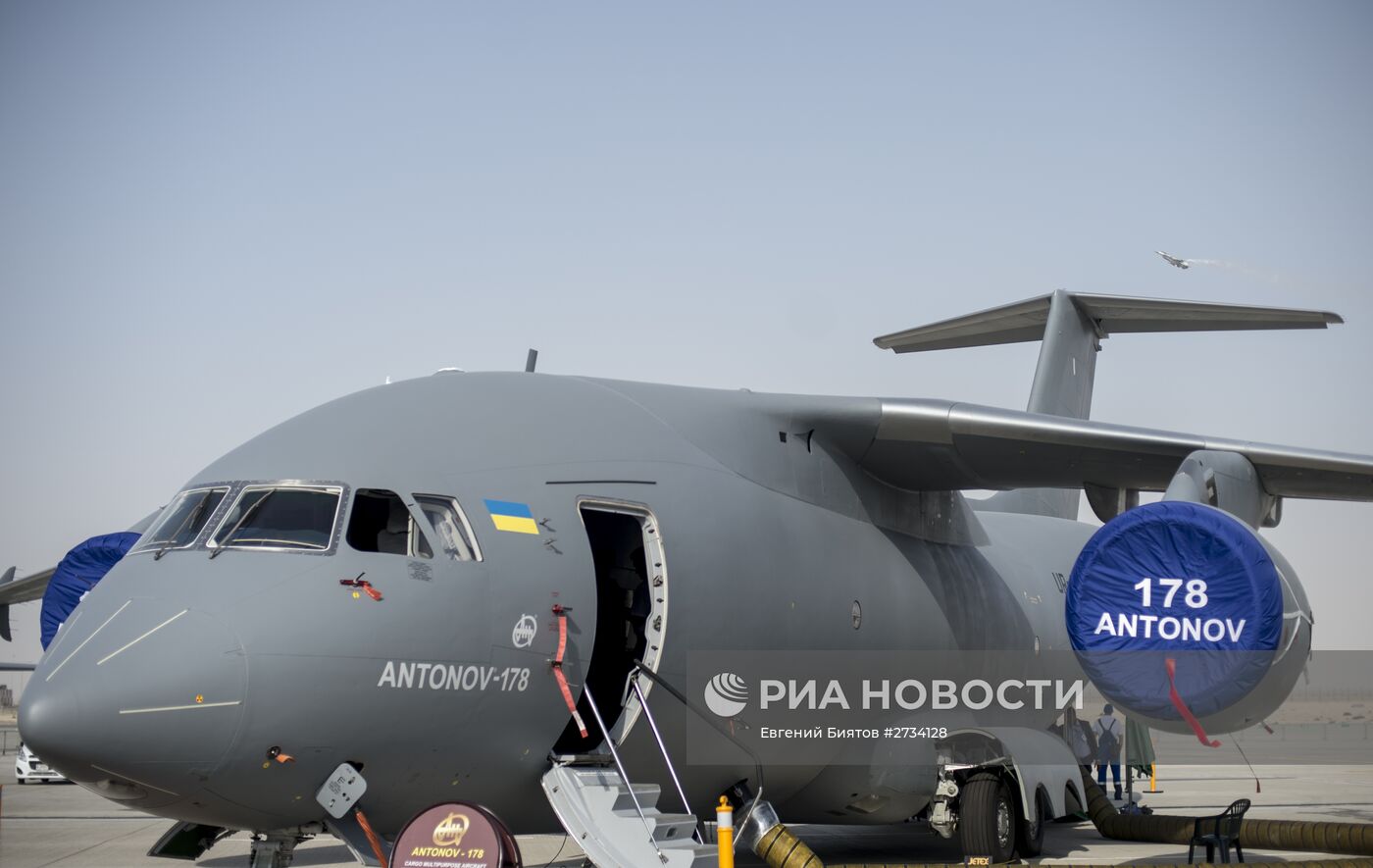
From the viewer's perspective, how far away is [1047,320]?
16000 mm

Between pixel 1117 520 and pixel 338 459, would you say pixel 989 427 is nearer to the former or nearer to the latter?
pixel 1117 520

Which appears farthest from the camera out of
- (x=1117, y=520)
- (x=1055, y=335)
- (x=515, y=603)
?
(x=1055, y=335)

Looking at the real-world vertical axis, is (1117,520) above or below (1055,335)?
below

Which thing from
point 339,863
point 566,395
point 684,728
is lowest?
point 339,863

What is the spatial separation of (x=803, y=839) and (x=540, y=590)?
855 cm

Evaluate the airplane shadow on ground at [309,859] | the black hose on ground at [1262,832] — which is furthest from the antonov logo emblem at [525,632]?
the airplane shadow on ground at [309,859]

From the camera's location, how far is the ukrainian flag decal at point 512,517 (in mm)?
7535

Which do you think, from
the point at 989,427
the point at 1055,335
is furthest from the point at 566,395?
the point at 1055,335

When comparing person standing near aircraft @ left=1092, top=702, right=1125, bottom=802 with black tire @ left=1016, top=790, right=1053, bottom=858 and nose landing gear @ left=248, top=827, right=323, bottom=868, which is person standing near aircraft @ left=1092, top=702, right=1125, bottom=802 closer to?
black tire @ left=1016, top=790, right=1053, bottom=858

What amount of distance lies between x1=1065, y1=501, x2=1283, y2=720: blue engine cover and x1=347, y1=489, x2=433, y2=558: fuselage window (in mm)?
4172

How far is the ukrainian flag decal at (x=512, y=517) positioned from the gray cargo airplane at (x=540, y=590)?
0.02 metres

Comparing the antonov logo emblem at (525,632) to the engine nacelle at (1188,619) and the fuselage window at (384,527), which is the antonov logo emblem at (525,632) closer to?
the fuselage window at (384,527)

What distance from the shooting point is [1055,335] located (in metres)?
15.7

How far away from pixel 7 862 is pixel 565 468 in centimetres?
764
